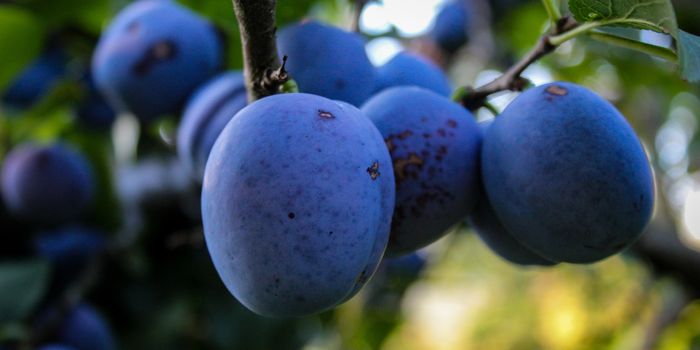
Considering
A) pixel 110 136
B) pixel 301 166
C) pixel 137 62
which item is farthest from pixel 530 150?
pixel 110 136

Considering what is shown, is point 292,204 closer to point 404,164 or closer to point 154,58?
point 404,164

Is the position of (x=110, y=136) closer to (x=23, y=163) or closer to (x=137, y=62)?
(x=23, y=163)

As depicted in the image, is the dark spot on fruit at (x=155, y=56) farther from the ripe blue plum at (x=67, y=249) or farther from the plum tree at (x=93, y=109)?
the ripe blue plum at (x=67, y=249)

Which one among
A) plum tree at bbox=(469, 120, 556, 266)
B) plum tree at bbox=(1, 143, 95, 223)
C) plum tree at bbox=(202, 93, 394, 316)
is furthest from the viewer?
plum tree at bbox=(1, 143, 95, 223)

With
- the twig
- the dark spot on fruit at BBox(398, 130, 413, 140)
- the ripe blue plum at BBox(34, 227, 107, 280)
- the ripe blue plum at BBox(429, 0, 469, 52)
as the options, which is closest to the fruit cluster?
the dark spot on fruit at BBox(398, 130, 413, 140)

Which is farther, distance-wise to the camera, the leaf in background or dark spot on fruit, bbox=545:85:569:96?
the leaf in background

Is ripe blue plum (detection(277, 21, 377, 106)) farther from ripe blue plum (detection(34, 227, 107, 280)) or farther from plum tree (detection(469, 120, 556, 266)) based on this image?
ripe blue plum (detection(34, 227, 107, 280))
